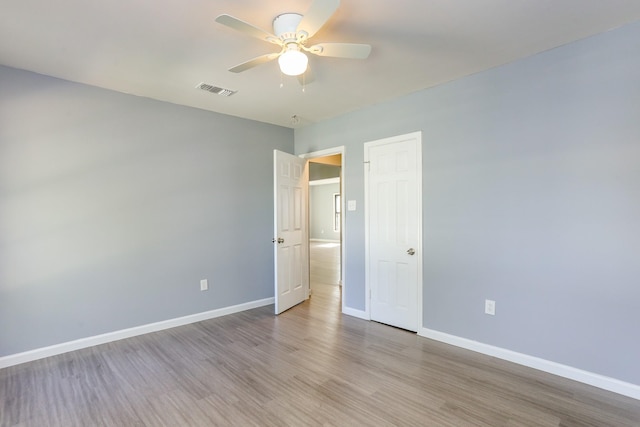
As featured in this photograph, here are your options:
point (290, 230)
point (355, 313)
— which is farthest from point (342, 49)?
point (355, 313)

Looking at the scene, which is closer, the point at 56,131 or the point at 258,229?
the point at 56,131

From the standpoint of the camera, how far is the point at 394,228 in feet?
12.2

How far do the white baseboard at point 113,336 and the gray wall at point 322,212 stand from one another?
28.4 feet

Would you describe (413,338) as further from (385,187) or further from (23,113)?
(23,113)

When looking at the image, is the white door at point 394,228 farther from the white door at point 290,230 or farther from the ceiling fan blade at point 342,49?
the ceiling fan blade at point 342,49

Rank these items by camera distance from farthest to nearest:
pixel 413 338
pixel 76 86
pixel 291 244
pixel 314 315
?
pixel 291 244
pixel 314 315
pixel 413 338
pixel 76 86

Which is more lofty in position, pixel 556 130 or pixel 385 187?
pixel 556 130

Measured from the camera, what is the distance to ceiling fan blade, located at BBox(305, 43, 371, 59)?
2.05m

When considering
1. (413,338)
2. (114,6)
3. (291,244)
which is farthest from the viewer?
(291,244)

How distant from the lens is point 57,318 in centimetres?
305

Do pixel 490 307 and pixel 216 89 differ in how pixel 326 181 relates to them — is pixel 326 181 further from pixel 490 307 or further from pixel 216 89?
pixel 490 307

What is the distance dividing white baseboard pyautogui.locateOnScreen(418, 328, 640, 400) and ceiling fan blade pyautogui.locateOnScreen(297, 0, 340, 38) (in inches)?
118

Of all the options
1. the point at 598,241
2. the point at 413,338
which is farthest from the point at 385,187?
the point at 598,241

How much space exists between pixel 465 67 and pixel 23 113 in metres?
4.03
